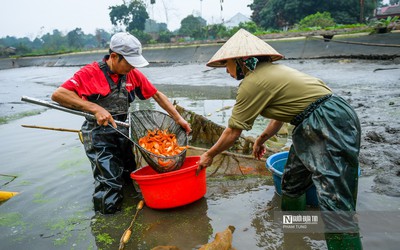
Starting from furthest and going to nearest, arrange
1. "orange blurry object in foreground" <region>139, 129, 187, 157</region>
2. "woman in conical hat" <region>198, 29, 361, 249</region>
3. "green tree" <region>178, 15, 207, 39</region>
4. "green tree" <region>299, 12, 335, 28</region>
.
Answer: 1. "green tree" <region>178, 15, 207, 39</region>
2. "green tree" <region>299, 12, 335, 28</region>
3. "orange blurry object in foreground" <region>139, 129, 187, 157</region>
4. "woman in conical hat" <region>198, 29, 361, 249</region>

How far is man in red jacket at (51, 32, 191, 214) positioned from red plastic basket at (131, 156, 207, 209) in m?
0.46

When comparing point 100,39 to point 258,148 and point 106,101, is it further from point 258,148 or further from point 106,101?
point 258,148

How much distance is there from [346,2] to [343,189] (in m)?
35.0

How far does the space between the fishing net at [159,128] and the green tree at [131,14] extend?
1980 inches

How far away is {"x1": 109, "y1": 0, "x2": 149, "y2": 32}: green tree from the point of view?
5150 cm

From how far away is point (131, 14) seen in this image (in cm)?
5272

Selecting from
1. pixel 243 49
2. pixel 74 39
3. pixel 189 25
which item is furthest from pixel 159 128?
pixel 74 39

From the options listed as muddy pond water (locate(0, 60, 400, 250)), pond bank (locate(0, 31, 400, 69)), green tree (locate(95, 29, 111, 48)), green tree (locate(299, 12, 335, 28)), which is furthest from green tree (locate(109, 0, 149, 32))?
muddy pond water (locate(0, 60, 400, 250))

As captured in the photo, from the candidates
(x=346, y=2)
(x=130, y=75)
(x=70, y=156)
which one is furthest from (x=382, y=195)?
(x=346, y=2)

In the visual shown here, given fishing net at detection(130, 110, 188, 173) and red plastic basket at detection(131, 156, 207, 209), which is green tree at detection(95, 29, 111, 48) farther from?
red plastic basket at detection(131, 156, 207, 209)

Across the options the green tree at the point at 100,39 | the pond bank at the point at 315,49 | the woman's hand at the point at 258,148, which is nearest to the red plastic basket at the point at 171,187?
the woman's hand at the point at 258,148

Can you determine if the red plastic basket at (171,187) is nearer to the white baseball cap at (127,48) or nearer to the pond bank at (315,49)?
the white baseball cap at (127,48)

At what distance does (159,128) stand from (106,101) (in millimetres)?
769

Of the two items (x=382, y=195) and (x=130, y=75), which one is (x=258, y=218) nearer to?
(x=382, y=195)
